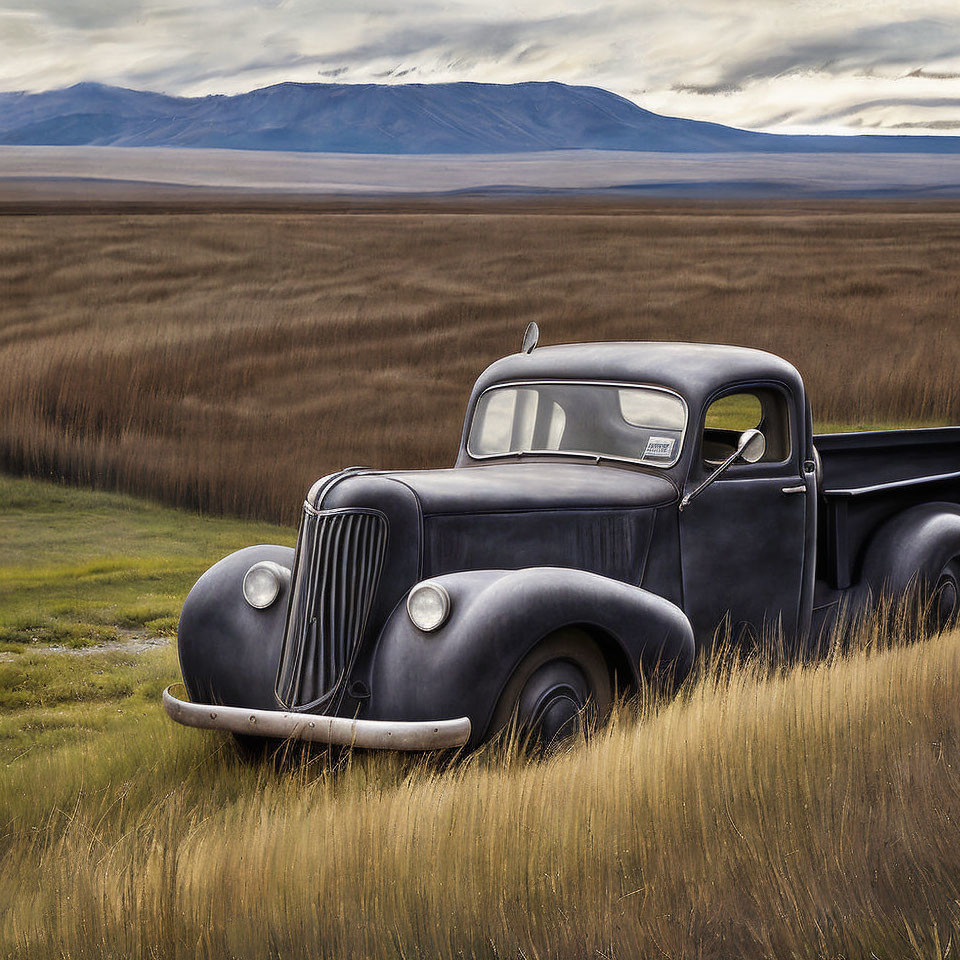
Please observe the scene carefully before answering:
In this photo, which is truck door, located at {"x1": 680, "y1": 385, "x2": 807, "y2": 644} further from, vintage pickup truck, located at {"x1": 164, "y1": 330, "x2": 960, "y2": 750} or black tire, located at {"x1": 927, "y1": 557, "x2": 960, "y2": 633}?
black tire, located at {"x1": 927, "y1": 557, "x2": 960, "y2": 633}

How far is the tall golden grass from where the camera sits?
3.34 m

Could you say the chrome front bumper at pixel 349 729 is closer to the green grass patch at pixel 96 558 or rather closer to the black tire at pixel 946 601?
the black tire at pixel 946 601

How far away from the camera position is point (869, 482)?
895 cm

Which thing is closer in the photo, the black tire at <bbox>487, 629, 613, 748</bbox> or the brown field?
the black tire at <bbox>487, 629, 613, 748</bbox>

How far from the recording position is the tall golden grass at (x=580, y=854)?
3344 mm

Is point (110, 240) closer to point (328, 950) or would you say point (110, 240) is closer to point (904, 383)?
point (904, 383)

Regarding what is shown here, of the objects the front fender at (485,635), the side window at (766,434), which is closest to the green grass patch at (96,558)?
the side window at (766,434)

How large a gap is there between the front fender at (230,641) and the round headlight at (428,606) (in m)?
0.78

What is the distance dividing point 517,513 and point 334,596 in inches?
35.9

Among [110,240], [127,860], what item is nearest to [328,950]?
[127,860]

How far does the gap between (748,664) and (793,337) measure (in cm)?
1595

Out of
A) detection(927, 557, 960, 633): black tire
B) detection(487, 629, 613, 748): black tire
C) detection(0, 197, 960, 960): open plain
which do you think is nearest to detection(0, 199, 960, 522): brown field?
detection(0, 197, 960, 960): open plain

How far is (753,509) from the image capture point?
6.43 meters

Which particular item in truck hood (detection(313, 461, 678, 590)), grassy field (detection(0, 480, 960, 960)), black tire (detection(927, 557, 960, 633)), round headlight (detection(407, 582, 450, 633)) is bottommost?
black tire (detection(927, 557, 960, 633))
